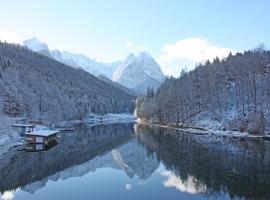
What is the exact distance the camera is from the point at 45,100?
6590 inches

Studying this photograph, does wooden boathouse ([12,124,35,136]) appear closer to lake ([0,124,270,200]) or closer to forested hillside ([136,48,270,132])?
lake ([0,124,270,200])

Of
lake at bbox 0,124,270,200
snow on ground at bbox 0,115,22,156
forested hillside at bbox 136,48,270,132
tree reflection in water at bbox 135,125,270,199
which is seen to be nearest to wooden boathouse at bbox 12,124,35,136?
snow on ground at bbox 0,115,22,156

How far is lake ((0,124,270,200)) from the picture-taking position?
136ft

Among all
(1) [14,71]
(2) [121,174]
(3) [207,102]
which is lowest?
(2) [121,174]

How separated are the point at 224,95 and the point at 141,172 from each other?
9146 centimetres

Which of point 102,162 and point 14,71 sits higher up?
point 14,71

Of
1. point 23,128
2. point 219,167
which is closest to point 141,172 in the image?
point 219,167

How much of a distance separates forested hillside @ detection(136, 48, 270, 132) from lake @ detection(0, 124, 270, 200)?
36.6m

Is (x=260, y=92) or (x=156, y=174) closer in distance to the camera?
(x=156, y=174)

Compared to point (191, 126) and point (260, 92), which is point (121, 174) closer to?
point (191, 126)

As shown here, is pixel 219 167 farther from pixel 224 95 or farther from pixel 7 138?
pixel 224 95

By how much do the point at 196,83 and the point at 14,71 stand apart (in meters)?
89.1

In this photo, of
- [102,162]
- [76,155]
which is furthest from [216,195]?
[76,155]

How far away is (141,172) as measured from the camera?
55656 millimetres
